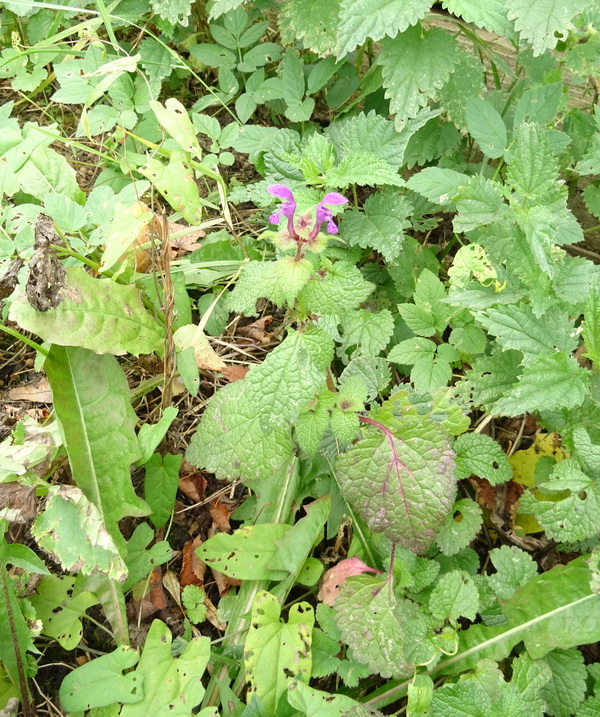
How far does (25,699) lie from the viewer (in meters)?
1.54

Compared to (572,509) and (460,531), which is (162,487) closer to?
(460,531)

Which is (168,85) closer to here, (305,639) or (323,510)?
(323,510)

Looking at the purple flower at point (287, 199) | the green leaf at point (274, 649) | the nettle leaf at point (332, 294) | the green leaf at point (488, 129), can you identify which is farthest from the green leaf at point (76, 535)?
the green leaf at point (488, 129)

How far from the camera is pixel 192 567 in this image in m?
1.80

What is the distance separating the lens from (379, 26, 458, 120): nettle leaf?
178 centimetres

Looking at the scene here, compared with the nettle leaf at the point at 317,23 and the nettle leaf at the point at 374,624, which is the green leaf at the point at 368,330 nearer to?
the nettle leaf at the point at 374,624

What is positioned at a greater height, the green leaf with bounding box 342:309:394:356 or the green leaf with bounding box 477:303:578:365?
the green leaf with bounding box 477:303:578:365

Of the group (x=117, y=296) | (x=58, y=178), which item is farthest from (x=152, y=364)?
(x=58, y=178)

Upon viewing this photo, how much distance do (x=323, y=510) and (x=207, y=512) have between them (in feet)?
1.32

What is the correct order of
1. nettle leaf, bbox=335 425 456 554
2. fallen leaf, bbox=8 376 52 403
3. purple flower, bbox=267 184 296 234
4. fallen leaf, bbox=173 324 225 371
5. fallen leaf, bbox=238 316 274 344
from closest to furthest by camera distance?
purple flower, bbox=267 184 296 234 → nettle leaf, bbox=335 425 456 554 → fallen leaf, bbox=173 324 225 371 → fallen leaf, bbox=8 376 52 403 → fallen leaf, bbox=238 316 274 344

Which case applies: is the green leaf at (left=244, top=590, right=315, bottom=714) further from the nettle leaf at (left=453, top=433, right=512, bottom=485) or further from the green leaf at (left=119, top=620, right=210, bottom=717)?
the nettle leaf at (left=453, top=433, right=512, bottom=485)

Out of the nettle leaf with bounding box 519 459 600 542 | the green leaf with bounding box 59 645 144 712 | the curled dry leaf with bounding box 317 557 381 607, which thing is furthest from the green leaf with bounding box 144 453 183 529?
the nettle leaf with bounding box 519 459 600 542

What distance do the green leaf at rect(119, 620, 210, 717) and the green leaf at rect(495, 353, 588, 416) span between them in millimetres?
975

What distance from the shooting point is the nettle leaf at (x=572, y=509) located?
56.7 inches
